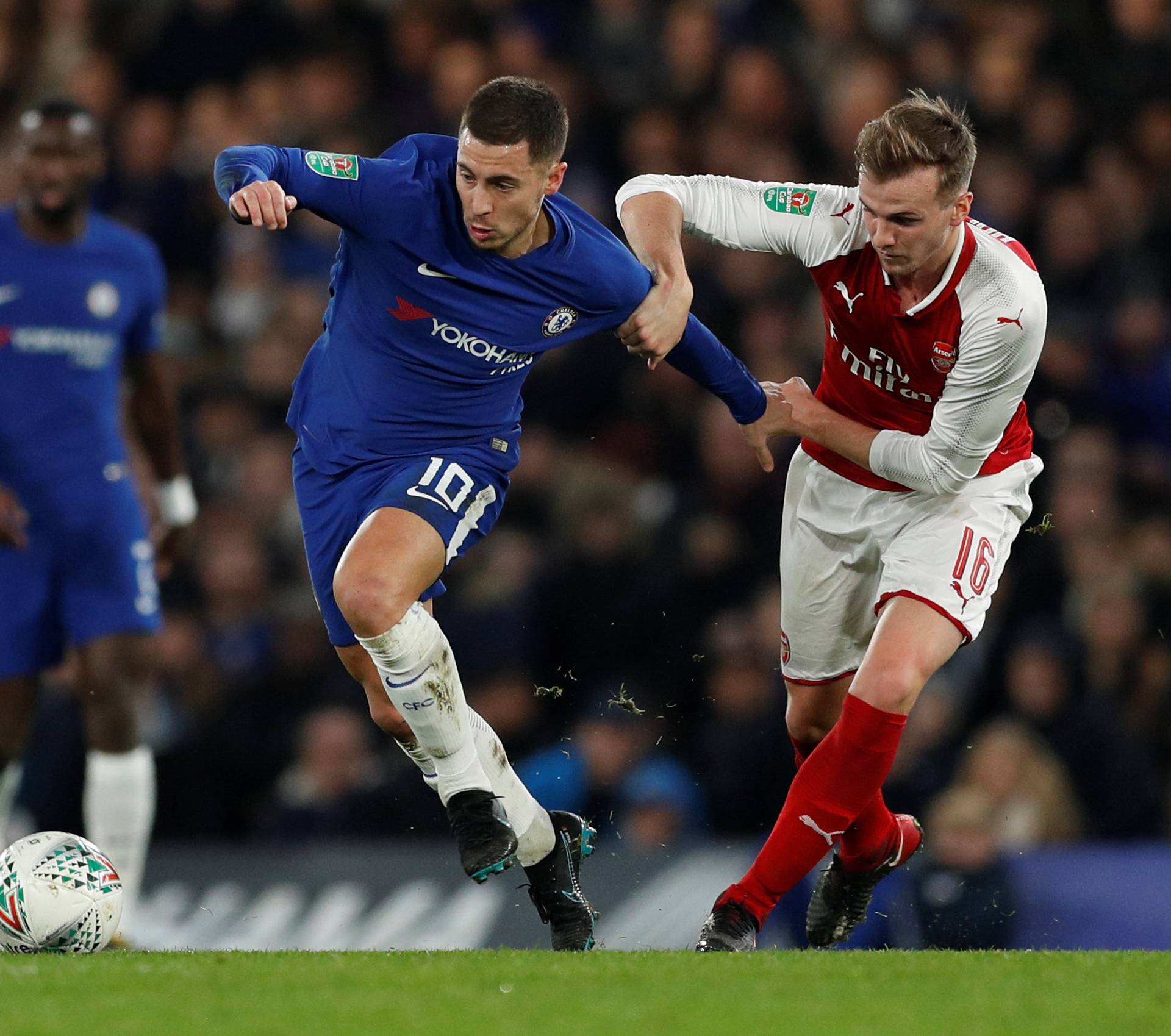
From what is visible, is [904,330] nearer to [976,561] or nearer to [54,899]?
[976,561]

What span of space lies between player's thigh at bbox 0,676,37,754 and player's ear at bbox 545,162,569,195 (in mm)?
2943

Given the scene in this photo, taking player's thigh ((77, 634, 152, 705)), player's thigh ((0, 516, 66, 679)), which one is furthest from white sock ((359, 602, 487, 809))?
player's thigh ((0, 516, 66, 679))

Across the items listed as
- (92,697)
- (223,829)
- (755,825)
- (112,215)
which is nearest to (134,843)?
(92,697)

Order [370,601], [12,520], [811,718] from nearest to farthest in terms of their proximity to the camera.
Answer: [370,601] < [811,718] < [12,520]

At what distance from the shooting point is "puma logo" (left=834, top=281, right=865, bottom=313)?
5.37m

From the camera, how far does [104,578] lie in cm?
669

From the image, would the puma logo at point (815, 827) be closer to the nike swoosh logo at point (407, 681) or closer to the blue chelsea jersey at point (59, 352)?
the nike swoosh logo at point (407, 681)

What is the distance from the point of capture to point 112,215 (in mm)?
10789

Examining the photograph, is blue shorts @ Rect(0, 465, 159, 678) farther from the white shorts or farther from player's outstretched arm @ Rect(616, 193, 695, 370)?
the white shorts

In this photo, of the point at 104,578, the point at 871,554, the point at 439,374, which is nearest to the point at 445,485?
the point at 439,374

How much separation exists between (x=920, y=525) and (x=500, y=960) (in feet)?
5.99

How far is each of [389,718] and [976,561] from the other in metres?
1.79

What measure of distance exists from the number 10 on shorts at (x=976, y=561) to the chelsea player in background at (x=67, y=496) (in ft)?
10.0

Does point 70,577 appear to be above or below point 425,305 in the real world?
below
